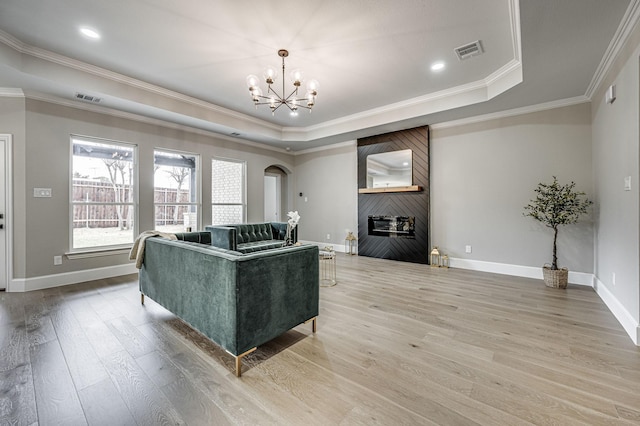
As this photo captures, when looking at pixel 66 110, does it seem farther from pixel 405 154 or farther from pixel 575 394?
pixel 575 394

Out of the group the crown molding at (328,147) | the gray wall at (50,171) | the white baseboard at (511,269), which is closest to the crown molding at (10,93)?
the gray wall at (50,171)

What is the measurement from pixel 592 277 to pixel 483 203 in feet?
5.73

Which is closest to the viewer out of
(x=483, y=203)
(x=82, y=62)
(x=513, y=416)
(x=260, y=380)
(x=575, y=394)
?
(x=513, y=416)

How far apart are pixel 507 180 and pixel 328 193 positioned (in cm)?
391

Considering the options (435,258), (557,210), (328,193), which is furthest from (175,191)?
(557,210)

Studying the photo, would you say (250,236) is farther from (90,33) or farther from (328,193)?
(90,33)

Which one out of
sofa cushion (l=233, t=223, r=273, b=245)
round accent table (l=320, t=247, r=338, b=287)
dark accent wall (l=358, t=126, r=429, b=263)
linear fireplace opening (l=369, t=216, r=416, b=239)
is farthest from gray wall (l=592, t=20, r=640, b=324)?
sofa cushion (l=233, t=223, r=273, b=245)

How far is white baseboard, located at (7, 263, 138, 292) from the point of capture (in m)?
3.68

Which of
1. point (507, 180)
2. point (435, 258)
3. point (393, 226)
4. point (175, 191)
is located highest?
point (507, 180)

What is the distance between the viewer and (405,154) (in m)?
5.60

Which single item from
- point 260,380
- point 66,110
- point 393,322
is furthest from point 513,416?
point 66,110

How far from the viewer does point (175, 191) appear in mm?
5379

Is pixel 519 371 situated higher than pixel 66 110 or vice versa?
pixel 66 110

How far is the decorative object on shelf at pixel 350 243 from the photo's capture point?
644 cm
